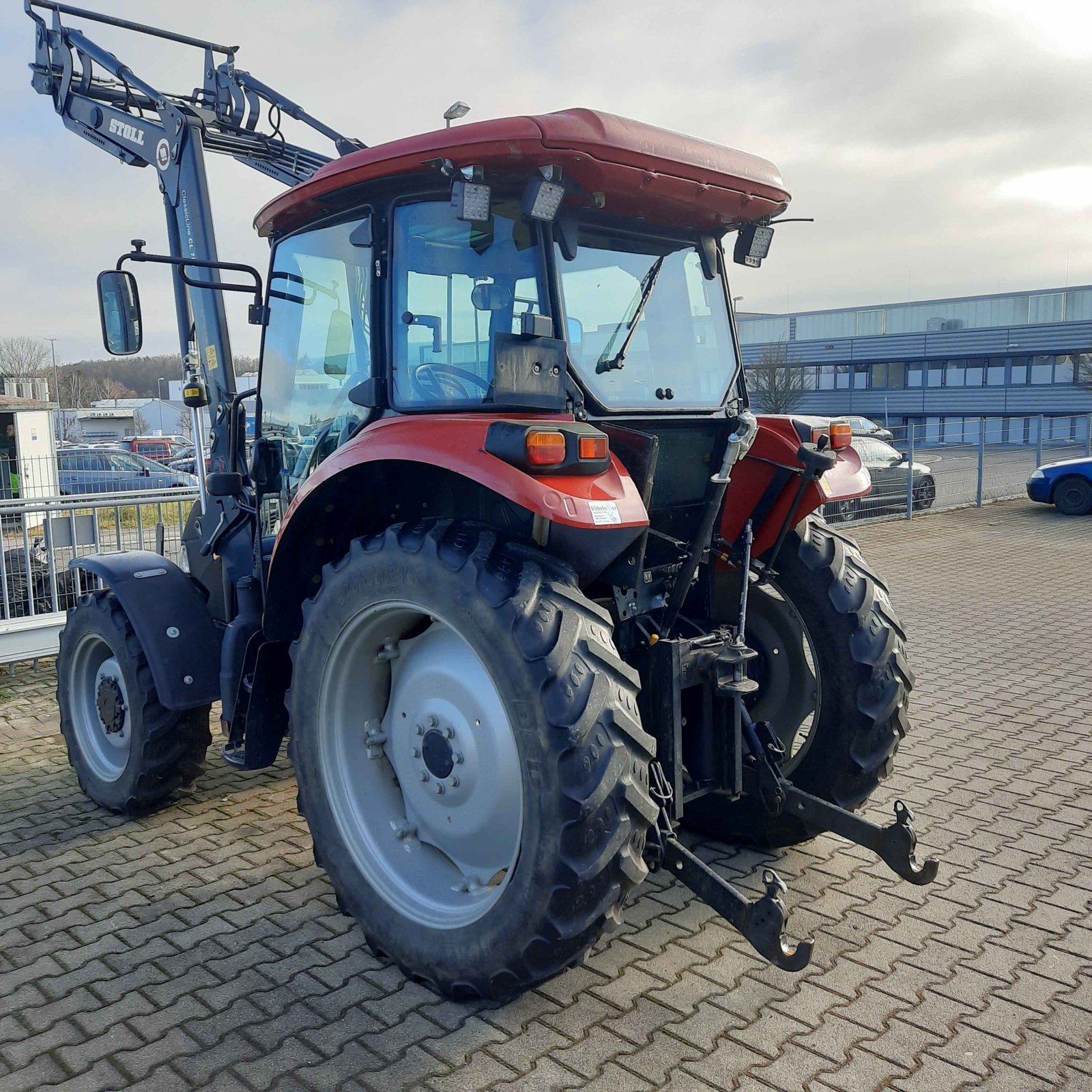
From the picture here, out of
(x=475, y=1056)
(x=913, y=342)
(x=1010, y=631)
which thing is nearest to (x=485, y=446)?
(x=475, y=1056)

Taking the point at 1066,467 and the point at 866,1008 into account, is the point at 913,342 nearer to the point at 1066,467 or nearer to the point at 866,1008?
the point at 1066,467

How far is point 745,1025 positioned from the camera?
2896 millimetres

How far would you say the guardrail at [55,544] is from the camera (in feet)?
22.8

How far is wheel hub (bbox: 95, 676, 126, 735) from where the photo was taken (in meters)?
4.55

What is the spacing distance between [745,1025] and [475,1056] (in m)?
0.80

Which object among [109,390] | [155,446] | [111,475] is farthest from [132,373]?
[111,475]

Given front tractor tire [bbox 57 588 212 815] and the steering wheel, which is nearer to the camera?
the steering wheel

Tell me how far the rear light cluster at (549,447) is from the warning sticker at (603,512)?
121mm

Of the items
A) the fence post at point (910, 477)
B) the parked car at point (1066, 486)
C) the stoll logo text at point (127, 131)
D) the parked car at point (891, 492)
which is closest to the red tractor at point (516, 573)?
the stoll logo text at point (127, 131)

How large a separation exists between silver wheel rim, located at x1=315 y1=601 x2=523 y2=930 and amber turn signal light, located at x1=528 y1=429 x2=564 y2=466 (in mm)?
583

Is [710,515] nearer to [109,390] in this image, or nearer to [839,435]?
[839,435]

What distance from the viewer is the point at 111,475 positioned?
11875mm

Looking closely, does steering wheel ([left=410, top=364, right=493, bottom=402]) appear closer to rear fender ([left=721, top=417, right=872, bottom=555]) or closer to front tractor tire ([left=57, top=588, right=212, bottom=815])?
rear fender ([left=721, top=417, right=872, bottom=555])

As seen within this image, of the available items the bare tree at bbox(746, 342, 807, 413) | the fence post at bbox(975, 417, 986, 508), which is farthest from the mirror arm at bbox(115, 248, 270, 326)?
the bare tree at bbox(746, 342, 807, 413)
